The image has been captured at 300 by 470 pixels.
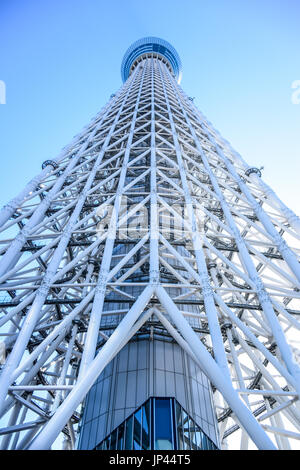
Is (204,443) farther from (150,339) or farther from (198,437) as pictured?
(150,339)

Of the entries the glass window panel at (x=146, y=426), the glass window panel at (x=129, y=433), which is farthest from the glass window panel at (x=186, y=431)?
the glass window panel at (x=129, y=433)

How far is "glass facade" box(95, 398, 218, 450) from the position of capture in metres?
8.66

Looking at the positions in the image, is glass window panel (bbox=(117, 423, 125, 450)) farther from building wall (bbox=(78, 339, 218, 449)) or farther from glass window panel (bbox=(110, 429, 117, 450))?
building wall (bbox=(78, 339, 218, 449))

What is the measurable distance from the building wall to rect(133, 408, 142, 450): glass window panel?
1610 mm

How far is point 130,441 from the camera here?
9.20 meters

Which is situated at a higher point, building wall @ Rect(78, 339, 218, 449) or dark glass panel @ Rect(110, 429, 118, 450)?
building wall @ Rect(78, 339, 218, 449)

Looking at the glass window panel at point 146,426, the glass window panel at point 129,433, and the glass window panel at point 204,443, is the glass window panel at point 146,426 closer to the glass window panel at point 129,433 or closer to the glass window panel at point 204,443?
the glass window panel at point 129,433

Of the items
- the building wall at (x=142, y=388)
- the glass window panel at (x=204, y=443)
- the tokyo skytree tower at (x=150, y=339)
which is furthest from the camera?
the building wall at (x=142, y=388)

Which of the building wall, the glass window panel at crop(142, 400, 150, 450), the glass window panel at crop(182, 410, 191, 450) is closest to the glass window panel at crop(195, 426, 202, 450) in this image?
the glass window panel at crop(182, 410, 191, 450)

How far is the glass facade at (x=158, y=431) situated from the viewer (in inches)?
341

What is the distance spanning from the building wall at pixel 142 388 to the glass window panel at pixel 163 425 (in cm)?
197

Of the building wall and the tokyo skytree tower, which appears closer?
the tokyo skytree tower
